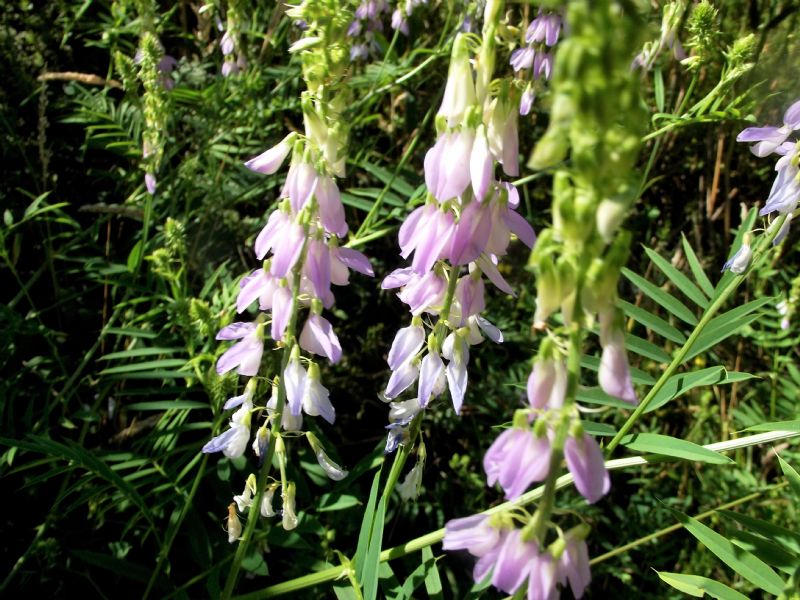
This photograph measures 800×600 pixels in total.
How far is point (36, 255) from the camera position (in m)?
2.83

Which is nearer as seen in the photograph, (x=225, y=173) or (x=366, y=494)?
(x=366, y=494)

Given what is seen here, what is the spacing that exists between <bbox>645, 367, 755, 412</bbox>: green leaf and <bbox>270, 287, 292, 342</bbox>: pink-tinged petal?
2.37 feet

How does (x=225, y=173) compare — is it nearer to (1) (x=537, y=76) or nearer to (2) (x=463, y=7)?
(2) (x=463, y=7)

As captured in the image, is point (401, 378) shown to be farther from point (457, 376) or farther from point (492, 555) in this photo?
point (492, 555)

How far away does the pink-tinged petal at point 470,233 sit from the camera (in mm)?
1078

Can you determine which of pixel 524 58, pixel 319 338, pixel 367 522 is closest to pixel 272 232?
pixel 319 338

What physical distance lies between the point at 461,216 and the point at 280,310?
0.36 metres

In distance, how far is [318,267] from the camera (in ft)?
4.05

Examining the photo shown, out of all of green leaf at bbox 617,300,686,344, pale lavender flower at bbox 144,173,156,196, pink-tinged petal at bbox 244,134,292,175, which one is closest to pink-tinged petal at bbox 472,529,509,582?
pink-tinged petal at bbox 244,134,292,175

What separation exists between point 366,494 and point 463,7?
161cm

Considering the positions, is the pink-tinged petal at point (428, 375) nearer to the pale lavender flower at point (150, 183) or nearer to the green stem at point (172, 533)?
the green stem at point (172, 533)

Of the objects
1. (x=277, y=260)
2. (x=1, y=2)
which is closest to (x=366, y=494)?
(x=277, y=260)

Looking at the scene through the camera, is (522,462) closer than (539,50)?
Yes

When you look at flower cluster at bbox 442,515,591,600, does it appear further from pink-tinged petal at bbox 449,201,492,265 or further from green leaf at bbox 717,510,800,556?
green leaf at bbox 717,510,800,556
